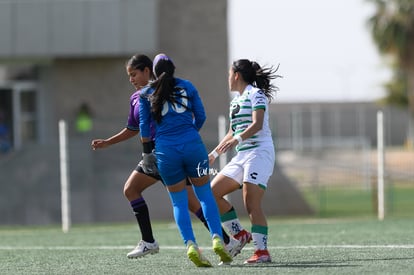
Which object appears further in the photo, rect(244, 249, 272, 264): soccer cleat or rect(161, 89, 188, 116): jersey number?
rect(244, 249, 272, 264): soccer cleat

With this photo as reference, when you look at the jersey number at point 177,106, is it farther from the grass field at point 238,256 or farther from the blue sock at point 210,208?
the grass field at point 238,256

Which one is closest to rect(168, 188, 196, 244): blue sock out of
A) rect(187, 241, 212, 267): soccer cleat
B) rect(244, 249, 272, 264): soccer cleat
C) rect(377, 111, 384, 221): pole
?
rect(187, 241, 212, 267): soccer cleat

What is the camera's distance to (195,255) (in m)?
9.56

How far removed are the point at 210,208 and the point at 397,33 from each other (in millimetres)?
53820

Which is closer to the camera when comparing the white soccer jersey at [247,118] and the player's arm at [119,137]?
the white soccer jersey at [247,118]

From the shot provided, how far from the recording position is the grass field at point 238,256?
9.57m

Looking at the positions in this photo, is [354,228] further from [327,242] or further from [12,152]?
[12,152]

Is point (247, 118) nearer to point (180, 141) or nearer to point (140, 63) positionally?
point (180, 141)

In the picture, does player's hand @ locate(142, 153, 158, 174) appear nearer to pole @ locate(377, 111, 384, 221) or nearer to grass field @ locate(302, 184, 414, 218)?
pole @ locate(377, 111, 384, 221)

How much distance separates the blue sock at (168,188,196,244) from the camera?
983cm

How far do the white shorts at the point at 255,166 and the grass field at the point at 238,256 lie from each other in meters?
0.79

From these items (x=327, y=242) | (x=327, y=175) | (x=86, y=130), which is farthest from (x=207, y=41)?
(x=327, y=242)

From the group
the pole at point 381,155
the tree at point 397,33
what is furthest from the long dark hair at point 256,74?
the tree at point 397,33

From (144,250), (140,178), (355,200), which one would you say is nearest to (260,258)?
(144,250)
